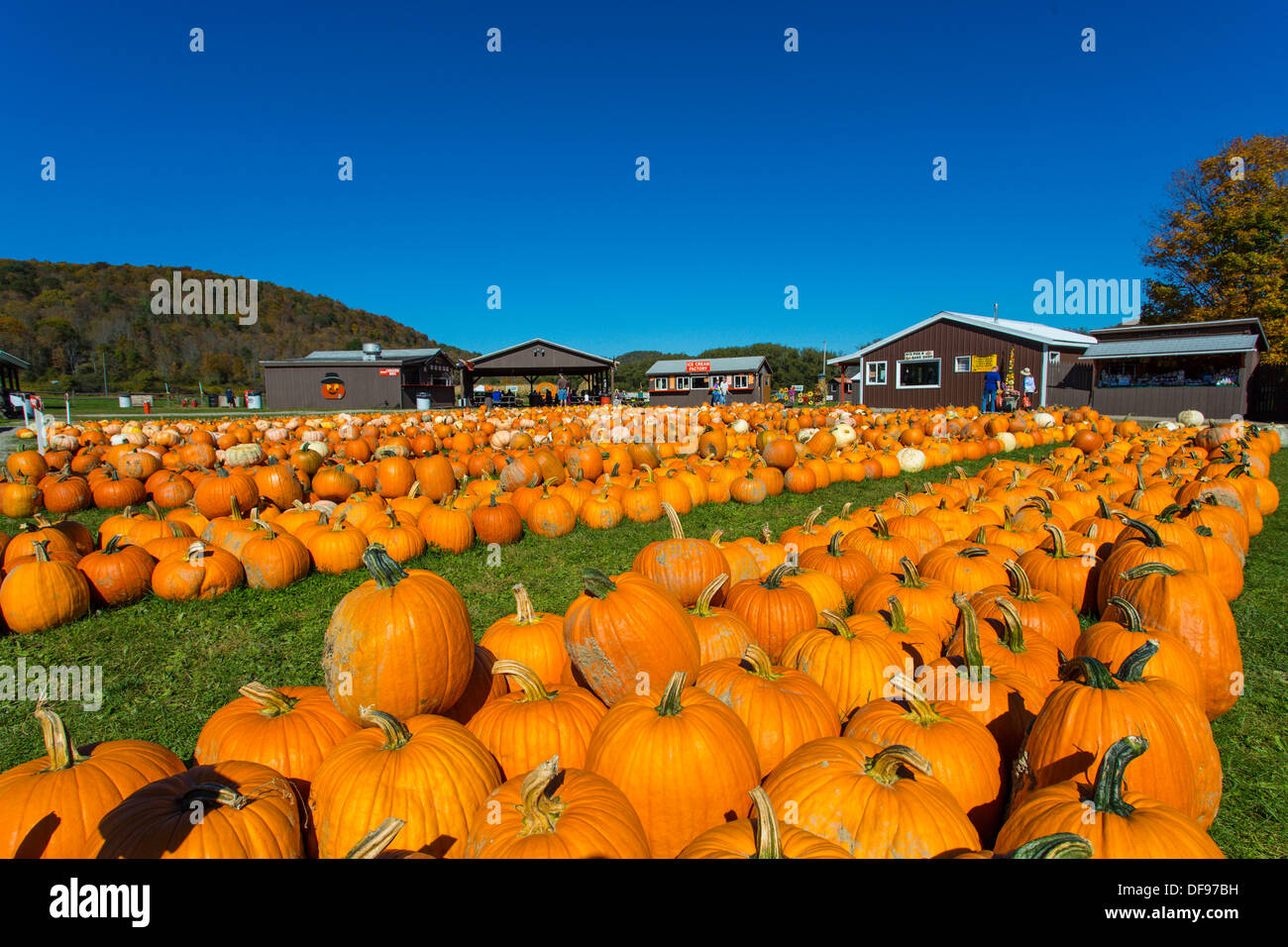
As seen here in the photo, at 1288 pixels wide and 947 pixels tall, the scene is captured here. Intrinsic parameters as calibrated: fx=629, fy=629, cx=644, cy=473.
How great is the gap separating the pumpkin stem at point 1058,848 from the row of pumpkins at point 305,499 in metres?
5.62

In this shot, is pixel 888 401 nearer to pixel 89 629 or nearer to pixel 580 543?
pixel 580 543

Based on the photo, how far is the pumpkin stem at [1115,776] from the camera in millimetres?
1742

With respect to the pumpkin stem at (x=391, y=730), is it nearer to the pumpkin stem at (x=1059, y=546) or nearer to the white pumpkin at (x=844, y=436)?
the pumpkin stem at (x=1059, y=546)

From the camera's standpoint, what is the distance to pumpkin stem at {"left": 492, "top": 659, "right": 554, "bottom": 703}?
2439 millimetres

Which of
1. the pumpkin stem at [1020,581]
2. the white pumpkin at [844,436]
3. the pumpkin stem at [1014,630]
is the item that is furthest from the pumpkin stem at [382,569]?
the white pumpkin at [844,436]

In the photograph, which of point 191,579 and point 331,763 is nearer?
point 331,763

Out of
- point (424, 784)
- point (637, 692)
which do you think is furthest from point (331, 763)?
point (637, 692)

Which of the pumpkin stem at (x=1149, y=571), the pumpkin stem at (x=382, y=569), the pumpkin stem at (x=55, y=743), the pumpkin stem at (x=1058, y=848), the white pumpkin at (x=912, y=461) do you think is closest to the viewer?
the pumpkin stem at (x=1058, y=848)

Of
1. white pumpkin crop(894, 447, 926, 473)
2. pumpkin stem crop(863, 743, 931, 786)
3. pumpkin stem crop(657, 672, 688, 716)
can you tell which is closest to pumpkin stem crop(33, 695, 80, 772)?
pumpkin stem crop(657, 672, 688, 716)

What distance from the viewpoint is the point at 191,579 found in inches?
207

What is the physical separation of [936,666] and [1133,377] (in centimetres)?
2829

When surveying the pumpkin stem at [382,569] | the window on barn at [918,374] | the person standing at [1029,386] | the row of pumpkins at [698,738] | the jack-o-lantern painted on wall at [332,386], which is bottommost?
the row of pumpkins at [698,738]

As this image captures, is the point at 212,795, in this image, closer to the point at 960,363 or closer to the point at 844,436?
the point at 844,436

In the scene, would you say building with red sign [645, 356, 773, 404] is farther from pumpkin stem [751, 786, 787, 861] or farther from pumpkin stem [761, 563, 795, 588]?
pumpkin stem [751, 786, 787, 861]
